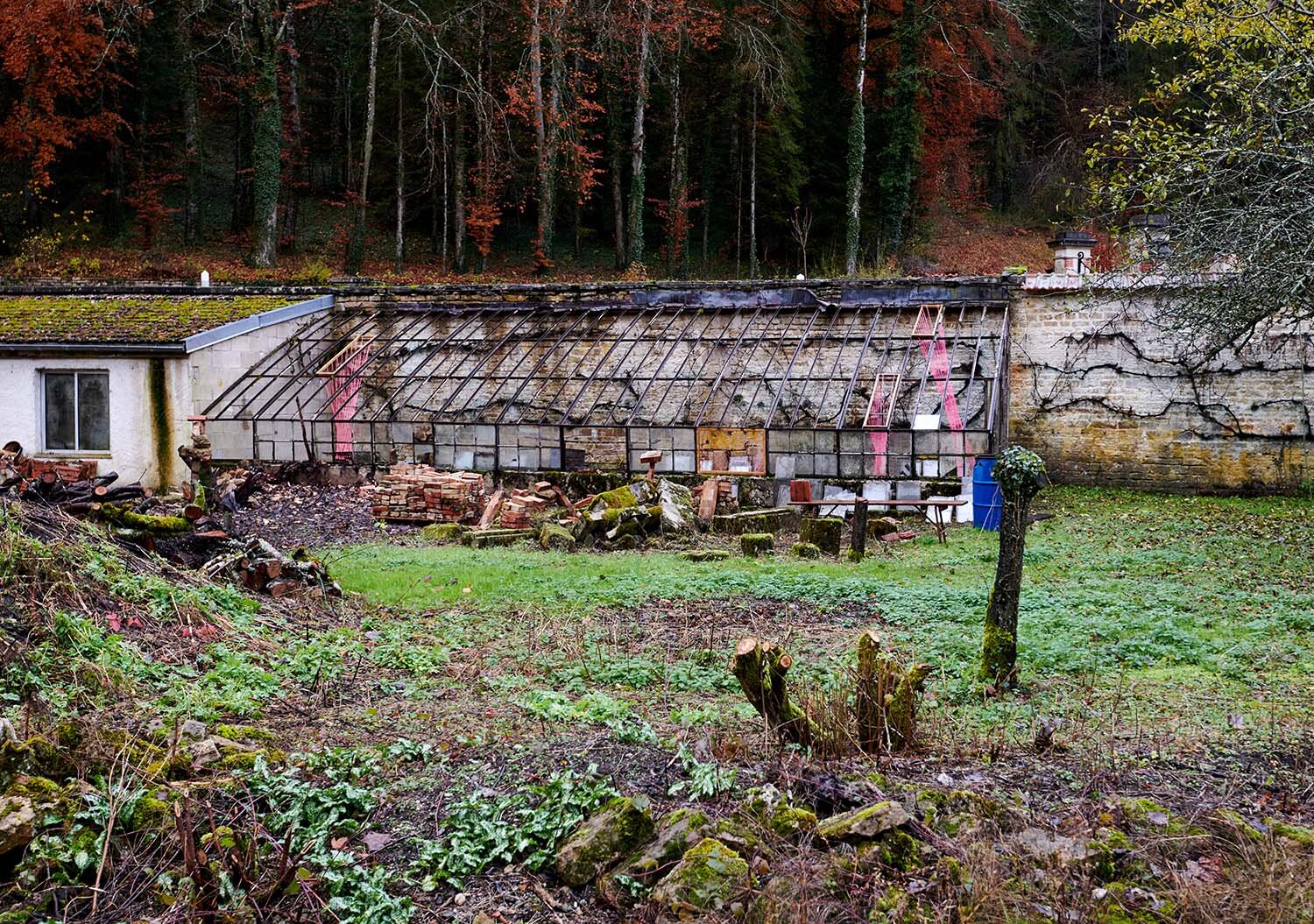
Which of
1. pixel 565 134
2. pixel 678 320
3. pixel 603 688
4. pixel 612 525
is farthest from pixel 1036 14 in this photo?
pixel 603 688

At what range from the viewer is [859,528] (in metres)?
12.6

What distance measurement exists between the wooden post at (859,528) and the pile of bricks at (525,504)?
481 cm

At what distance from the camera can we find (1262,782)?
513 centimetres

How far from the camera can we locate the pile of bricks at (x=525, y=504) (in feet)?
49.7

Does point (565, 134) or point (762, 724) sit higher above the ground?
point (565, 134)

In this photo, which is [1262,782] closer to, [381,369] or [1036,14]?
[381,369]

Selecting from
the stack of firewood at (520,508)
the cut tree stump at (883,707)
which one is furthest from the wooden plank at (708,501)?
the cut tree stump at (883,707)

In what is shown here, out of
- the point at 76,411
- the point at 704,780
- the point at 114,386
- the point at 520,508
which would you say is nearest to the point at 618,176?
the point at 114,386

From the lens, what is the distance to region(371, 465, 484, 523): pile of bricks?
15.7 m

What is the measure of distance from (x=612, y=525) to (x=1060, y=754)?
8.80m

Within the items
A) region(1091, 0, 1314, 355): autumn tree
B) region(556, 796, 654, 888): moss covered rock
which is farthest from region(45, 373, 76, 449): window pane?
region(556, 796, 654, 888): moss covered rock

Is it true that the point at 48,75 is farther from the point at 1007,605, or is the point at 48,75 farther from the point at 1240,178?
the point at 1007,605

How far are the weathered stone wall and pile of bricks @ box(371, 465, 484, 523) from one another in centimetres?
931

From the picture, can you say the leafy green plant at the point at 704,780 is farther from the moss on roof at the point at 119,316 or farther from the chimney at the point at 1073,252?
the chimney at the point at 1073,252
